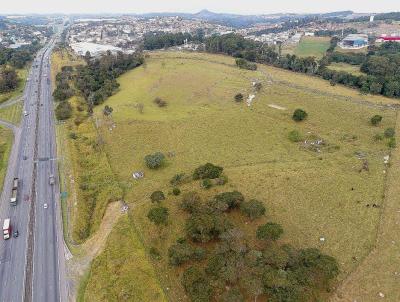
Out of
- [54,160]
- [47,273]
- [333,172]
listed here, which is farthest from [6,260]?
[333,172]

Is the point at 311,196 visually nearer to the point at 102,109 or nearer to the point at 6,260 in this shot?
the point at 6,260

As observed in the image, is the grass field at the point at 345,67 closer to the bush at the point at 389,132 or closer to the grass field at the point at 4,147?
the bush at the point at 389,132

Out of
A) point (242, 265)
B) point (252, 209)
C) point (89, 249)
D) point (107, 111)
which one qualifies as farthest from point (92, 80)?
point (242, 265)

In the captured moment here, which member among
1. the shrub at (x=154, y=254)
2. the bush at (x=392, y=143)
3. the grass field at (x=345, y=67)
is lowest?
the shrub at (x=154, y=254)

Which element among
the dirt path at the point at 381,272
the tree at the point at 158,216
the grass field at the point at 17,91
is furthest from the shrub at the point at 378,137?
the grass field at the point at 17,91

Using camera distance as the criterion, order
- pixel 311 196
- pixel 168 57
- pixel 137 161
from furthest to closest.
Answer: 1. pixel 168 57
2. pixel 137 161
3. pixel 311 196

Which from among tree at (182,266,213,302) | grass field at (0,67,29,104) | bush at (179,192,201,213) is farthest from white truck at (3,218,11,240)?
grass field at (0,67,29,104)

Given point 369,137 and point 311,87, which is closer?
point 369,137
